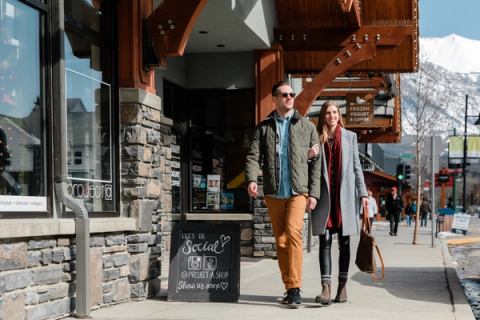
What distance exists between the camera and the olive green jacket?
23.8ft

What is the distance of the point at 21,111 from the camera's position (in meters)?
6.15

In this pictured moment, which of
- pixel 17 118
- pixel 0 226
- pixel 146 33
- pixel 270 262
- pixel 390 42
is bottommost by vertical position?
pixel 270 262

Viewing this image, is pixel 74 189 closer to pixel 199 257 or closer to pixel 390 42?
pixel 199 257

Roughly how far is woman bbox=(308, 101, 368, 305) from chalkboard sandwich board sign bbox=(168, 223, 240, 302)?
2.75ft

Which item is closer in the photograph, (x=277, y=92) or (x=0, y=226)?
(x=0, y=226)

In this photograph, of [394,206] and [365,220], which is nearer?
[365,220]

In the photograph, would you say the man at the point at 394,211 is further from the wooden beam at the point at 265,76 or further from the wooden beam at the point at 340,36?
the wooden beam at the point at 265,76

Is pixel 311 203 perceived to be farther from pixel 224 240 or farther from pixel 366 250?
pixel 224 240

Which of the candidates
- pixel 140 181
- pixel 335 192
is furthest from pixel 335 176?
pixel 140 181

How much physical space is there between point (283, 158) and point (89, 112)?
1853 millimetres

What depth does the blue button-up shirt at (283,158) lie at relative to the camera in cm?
728

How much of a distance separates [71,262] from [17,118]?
1.31 meters

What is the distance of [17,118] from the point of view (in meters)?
6.08

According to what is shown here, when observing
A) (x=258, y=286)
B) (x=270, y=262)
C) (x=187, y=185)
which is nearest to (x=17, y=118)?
(x=258, y=286)
